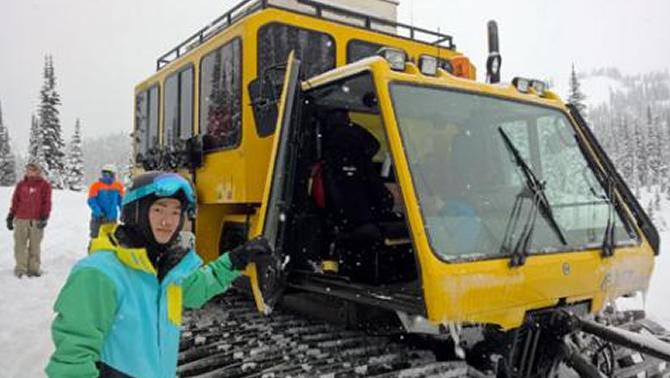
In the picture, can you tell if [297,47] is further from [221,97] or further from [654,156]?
[654,156]

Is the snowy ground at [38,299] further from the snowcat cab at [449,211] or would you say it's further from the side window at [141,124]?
the snowcat cab at [449,211]

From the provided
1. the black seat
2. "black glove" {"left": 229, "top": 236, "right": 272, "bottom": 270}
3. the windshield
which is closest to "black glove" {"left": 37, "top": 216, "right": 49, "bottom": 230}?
the black seat

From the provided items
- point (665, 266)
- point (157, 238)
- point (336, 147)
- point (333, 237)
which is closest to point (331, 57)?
point (336, 147)

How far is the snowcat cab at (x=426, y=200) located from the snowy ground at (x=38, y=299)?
7.29 feet

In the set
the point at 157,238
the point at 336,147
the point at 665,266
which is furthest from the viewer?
the point at 665,266

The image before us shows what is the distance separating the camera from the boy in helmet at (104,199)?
389 inches

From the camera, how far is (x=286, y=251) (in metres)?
4.27

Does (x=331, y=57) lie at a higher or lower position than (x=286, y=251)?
higher

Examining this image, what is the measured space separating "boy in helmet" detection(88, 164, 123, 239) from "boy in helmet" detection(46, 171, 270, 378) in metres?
7.94

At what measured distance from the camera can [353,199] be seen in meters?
→ 4.50

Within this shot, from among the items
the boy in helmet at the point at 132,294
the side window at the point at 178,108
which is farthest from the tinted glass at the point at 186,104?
the boy in helmet at the point at 132,294

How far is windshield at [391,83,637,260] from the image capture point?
328 centimetres

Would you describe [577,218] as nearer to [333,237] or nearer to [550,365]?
[550,365]

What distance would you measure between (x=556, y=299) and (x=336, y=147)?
Result: 1971 millimetres
